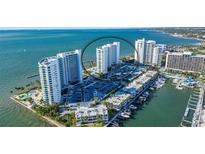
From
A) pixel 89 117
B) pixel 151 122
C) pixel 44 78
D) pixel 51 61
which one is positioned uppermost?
pixel 51 61

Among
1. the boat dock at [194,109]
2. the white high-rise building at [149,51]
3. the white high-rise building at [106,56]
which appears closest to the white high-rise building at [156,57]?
the white high-rise building at [149,51]

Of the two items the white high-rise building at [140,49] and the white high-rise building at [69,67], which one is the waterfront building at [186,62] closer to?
the white high-rise building at [140,49]

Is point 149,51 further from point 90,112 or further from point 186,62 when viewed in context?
point 90,112

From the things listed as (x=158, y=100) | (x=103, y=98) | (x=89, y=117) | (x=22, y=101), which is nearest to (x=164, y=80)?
(x=158, y=100)

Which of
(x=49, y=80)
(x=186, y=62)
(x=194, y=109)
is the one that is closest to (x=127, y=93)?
(x=194, y=109)

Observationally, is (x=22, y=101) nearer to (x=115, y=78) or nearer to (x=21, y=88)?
(x=21, y=88)
